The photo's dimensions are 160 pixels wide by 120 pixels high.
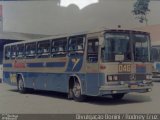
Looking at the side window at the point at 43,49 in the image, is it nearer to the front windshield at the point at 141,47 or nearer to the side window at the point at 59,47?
the side window at the point at 59,47

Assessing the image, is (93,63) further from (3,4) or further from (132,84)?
(3,4)

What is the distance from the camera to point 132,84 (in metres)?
13.8

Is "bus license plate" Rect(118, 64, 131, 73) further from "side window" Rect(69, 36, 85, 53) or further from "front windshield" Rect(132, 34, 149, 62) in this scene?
"side window" Rect(69, 36, 85, 53)

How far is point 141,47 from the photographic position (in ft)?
47.3

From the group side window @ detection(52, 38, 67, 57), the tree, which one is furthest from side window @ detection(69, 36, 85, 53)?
the tree

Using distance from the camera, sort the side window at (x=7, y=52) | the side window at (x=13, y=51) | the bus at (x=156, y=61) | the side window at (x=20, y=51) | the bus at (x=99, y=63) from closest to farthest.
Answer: the bus at (x=99, y=63)
the side window at (x=20, y=51)
the side window at (x=13, y=51)
the side window at (x=7, y=52)
the bus at (x=156, y=61)

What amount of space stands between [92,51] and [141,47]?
179 cm

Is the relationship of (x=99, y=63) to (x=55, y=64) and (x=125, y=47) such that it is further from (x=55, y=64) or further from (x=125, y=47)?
(x=55, y=64)

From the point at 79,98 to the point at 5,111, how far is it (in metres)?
3.24

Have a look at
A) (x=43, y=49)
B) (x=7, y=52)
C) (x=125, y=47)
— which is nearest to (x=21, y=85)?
(x=7, y=52)

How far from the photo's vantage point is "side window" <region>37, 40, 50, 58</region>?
1738 cm

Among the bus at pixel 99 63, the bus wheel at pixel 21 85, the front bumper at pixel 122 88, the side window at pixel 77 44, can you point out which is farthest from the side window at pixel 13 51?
the front bumper at pixel 122 88

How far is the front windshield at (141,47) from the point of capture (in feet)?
46.5

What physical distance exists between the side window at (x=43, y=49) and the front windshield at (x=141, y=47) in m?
4.47
